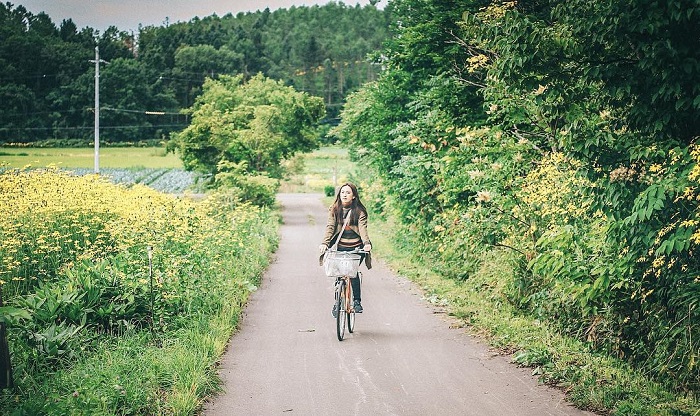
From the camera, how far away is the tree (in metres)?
31.0

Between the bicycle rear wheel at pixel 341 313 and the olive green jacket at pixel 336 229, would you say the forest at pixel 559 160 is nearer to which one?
the olive green jacket at pixel 336 229

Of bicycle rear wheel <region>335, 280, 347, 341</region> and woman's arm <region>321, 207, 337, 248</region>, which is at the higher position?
woman's arm <region>321, 207, 337, 248</region>

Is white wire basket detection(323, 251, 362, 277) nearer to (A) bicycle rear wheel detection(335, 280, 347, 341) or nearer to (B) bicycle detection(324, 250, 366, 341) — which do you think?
(B) bicycle detection(324, 250, 366, 341)

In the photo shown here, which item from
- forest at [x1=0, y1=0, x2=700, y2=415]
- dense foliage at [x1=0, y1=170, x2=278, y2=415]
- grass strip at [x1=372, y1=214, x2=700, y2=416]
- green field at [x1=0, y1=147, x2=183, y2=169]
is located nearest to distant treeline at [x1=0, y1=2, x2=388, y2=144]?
forest at [x1=0, y1=0, x2=700, y2=415]

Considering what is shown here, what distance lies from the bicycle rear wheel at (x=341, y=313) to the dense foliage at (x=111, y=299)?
1.57m

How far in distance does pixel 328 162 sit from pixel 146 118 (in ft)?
128

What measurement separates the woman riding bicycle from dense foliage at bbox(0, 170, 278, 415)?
6.26ft

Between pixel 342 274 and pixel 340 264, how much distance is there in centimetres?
14

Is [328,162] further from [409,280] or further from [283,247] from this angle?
[409,280]

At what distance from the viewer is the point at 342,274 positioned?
977 cm

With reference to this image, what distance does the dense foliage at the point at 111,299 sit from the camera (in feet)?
22.4

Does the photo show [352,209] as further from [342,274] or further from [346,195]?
[342,274]

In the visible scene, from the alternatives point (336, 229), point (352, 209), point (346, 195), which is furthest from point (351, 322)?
point (346, 195)

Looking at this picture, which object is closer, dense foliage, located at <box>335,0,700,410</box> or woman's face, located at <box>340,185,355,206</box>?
dense foliage, located at <box>335,0,700,410</box>
